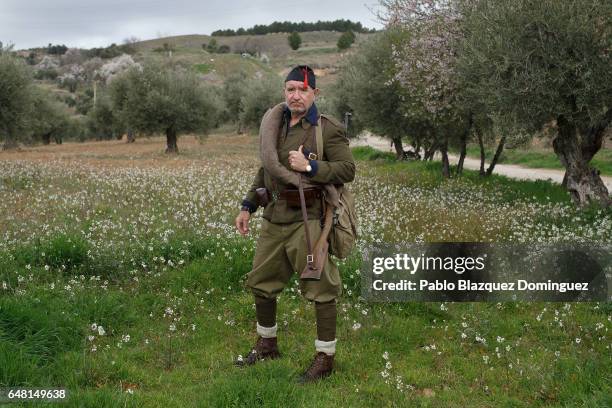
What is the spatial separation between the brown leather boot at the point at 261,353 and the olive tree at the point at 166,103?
118 feet

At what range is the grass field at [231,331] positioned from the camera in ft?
16.4

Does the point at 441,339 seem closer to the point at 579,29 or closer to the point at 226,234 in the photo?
the point at 226,234

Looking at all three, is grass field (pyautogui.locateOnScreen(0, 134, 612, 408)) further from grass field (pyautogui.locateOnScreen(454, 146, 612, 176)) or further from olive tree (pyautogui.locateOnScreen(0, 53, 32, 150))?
olive tree (pyautogui.locateOnScreen(0, 53, 32, 150))

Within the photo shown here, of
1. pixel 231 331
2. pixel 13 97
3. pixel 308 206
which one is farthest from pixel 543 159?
pixel 308 206

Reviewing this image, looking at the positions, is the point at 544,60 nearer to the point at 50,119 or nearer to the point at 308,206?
Answer: the point at 308,206

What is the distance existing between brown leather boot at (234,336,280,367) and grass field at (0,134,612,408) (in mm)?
140

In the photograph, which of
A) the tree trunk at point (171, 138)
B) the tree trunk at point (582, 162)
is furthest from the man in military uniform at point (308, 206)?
the tree trunk at point (171, 138)

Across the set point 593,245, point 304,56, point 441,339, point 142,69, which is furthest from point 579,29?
point 304,56

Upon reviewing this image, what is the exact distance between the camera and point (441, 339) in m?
6.42

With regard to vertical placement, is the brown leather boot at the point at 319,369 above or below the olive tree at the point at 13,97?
below

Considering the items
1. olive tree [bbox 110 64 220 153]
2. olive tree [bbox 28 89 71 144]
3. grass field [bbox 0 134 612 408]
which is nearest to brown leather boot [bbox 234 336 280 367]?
grass field [bbox 0 134 612 408]

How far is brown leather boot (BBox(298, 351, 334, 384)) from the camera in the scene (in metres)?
5.26

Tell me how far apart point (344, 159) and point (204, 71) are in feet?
475

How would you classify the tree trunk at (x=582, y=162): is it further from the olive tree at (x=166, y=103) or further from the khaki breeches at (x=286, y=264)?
the olive tree at (x=166, y=103)
